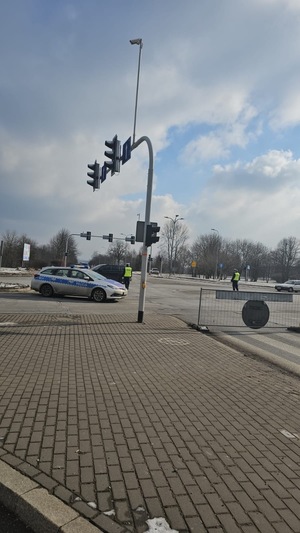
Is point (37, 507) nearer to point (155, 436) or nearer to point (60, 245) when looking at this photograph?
point (155, 436)

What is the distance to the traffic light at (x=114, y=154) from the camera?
41.8ft

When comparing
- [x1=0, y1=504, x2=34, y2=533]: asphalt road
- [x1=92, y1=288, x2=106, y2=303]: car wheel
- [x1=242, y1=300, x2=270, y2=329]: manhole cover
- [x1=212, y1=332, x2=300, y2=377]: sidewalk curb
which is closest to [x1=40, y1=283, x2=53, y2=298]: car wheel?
[x1=92, y1=288, x2=106, y2=303]: car wheel

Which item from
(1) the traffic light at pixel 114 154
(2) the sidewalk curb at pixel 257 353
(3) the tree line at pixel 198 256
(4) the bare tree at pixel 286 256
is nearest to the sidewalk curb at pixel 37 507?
(2) the sidewalk curb at pixel 257 353

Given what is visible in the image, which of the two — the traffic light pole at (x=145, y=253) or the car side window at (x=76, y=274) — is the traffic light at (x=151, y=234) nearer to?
the traffic light pole at (x=145, y=253)

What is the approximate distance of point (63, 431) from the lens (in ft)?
12.6

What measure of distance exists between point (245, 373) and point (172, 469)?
357 centimetres

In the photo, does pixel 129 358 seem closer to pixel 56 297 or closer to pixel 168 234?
pixel 56 297

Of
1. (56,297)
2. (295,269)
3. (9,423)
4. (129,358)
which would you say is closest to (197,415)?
(9,423)

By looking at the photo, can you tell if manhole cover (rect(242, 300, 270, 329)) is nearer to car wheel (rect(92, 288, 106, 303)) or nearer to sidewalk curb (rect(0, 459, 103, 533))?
car wheel (rect(92, 288, 106, 303))

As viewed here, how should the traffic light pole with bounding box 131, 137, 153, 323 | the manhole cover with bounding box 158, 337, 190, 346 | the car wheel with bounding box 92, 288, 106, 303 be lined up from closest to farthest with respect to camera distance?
the manhole cover with bounding box 158, 337, 190, 346, the traffic light pole with bounding box 131, 137, 153, 323, the car wheel with bounding box 92, 288, 106, 303

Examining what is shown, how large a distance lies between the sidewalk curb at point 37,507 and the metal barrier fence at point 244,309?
349 inches

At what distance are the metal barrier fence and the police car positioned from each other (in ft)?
17.2

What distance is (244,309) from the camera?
37.9 ft

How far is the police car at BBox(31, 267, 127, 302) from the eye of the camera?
17.5 meters
